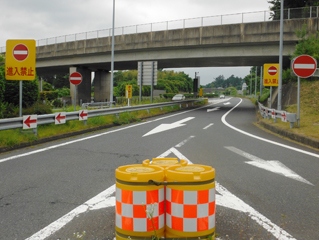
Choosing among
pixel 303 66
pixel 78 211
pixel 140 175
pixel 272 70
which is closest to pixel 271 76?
pixel 272 70

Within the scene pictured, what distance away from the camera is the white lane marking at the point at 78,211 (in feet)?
10.1

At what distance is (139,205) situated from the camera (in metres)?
2.71

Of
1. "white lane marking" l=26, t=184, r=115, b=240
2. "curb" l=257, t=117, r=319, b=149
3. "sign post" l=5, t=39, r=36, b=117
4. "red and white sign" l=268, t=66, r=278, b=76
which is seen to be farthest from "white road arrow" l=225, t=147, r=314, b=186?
"red and white sign" l=268, t=66, r=278, b=76

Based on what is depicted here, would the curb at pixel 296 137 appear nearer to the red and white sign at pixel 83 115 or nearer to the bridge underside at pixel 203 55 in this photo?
the red and white sign at pixel 83 115

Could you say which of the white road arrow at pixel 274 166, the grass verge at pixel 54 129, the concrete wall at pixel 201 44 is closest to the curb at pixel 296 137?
the white road arrow at pixel 274 166

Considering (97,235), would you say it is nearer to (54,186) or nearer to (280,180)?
(54,186)

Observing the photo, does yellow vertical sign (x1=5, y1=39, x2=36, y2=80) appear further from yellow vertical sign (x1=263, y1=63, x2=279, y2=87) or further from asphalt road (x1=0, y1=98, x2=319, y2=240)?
yellow vertical sign (x1=263, y1=63, x2=279, y2=87)

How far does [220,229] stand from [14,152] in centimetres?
640

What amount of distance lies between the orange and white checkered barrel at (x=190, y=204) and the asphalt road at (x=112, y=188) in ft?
1.53

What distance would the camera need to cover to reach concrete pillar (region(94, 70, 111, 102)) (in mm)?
42281

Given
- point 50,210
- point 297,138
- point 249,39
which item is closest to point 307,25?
point 249,39

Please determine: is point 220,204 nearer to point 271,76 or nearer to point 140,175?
point 140,175

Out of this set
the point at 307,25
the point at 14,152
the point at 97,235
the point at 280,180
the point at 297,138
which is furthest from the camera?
the point at 307,25

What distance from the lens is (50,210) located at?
12.2 feet
